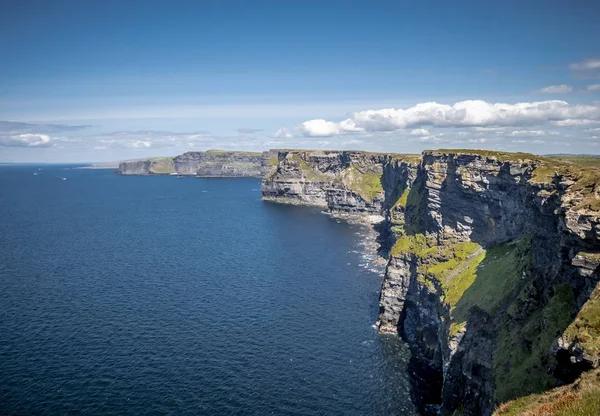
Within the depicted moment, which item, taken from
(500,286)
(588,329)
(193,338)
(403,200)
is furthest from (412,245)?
(403,200)

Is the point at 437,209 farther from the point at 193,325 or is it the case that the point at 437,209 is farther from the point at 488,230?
the point at 193,325

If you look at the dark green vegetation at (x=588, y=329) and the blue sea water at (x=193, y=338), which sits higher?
the dark green vegetation at (x=588, y=329)

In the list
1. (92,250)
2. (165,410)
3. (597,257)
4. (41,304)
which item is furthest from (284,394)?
(92,250)

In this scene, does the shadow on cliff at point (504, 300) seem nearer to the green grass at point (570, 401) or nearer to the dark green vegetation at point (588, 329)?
the dark green vegetation at point (588, 329)

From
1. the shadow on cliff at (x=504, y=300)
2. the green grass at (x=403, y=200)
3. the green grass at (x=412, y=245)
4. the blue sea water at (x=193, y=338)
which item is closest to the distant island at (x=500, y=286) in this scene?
the shadow on cliff at (x=504, y=300)

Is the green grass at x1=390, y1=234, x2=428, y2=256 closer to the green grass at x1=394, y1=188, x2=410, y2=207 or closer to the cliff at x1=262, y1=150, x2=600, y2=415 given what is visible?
the cliff at x1=262, y1=150, x2=600, y2=415

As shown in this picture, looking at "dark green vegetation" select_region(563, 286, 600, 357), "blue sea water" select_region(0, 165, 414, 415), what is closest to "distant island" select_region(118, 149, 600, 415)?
"dark green vegetation" select_region(563, 286, 600, 357)
